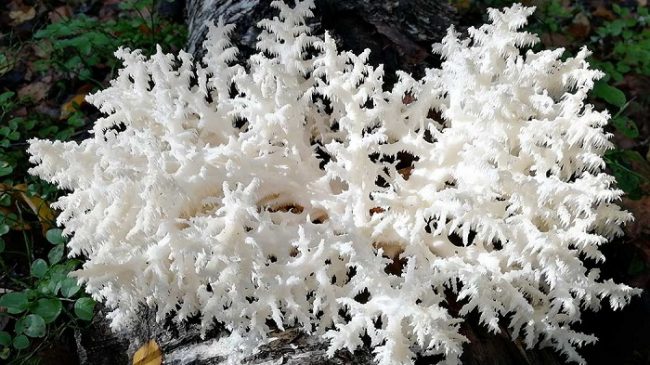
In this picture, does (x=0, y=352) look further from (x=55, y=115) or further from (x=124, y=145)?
(x=55, y=115)

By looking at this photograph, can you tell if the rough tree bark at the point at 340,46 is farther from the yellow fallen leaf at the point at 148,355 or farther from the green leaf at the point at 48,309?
the green leaf at the point at 48,309

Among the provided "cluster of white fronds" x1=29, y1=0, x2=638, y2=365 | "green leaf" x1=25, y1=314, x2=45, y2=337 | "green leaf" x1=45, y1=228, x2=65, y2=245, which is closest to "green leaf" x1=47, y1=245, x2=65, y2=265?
"green leaf" x1=45, y1=228, x2=65, y2=245

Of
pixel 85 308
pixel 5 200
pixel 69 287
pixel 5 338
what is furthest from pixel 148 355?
pixel 5 200

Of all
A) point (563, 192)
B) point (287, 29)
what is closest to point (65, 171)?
point (287, 29)

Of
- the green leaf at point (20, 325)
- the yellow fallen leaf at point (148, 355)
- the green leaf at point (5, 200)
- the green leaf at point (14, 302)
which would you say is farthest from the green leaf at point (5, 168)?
the yellow fallen leaf at point (148, 355)

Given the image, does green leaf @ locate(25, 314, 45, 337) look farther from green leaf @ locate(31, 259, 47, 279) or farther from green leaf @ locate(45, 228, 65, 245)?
green leaf @ locate(45, 228, 65, 245)
